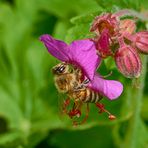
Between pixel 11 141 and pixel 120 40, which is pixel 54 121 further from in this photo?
pixel 120 40

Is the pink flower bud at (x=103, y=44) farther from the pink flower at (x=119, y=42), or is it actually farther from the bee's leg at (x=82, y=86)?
the bee's leg at (x=82, y=86)

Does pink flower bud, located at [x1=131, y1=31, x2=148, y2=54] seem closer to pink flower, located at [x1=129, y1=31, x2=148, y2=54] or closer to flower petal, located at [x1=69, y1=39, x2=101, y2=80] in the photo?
pink flower, located at [x1=129, y1=31, x2=148, y2=54]

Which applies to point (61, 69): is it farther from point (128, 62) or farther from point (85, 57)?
point (128, 62)

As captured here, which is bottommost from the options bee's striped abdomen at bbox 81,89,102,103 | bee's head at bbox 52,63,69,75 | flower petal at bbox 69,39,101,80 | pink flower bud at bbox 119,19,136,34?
bee's striped abdomen at bbox 81,89,102,103

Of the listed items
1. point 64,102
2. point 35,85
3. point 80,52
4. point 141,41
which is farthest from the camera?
point 35,85

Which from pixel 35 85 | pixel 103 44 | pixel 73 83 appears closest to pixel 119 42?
pixel 103 44

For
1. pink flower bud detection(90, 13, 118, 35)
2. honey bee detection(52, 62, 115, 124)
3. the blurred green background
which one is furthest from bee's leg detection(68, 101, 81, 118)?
the blurred green background
